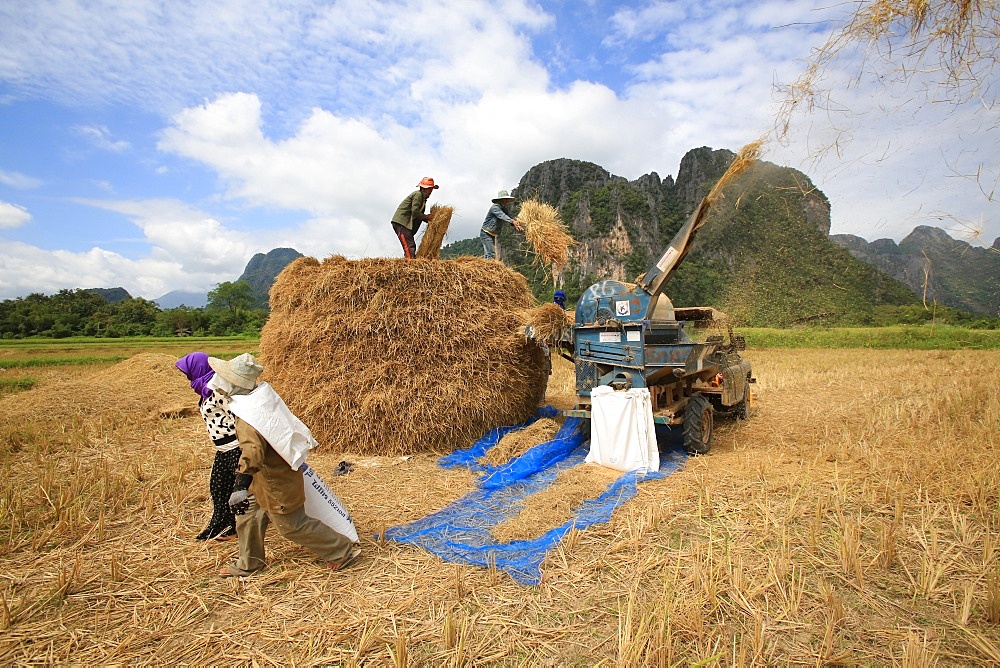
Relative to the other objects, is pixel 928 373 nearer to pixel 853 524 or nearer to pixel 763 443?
pixel 763 443

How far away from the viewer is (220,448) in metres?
3.98

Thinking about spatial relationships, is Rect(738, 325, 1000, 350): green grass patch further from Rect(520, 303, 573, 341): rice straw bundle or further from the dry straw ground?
Rect(520, 303, 573, 341): rice straw bundle

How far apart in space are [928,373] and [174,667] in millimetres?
15892

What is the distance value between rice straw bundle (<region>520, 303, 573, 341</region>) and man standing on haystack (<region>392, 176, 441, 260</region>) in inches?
92.3

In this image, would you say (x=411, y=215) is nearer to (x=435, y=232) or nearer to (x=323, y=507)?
(x=435, y=232)

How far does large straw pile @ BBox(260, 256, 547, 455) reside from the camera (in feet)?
20.5

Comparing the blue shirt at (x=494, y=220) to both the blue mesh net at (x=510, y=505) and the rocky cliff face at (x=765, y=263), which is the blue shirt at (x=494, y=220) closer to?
the rocky cliff face at (x=765, y=263)

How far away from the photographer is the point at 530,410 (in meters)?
7.64

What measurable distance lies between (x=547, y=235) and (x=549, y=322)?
1702 millimetres

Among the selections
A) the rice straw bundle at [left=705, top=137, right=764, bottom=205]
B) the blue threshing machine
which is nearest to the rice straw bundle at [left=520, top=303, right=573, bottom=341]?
the blue threshing machine

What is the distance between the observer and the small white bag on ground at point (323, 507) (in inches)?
136

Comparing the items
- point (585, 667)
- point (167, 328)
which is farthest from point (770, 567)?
point (167, 328)

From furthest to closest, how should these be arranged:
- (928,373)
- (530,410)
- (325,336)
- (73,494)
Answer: (928,373), (530,410), (325,336), (73,494)

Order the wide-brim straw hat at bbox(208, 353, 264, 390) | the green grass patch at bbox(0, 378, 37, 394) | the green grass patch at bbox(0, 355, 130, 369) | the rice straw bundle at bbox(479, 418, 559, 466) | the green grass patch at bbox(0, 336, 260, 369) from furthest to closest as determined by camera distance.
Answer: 1. the green grass patch at bbox(0, 336, 260, 369)
2. the green grass patch at bbox(0, 355, 130, 369)
3. the green grass patch at bbox(0, 378, 37, 394)
4. the rice straw bundle at bbox(479, 418, 559, 466)
5. the wide-brim straw hat at bbox(208, 353, 264, 390)
